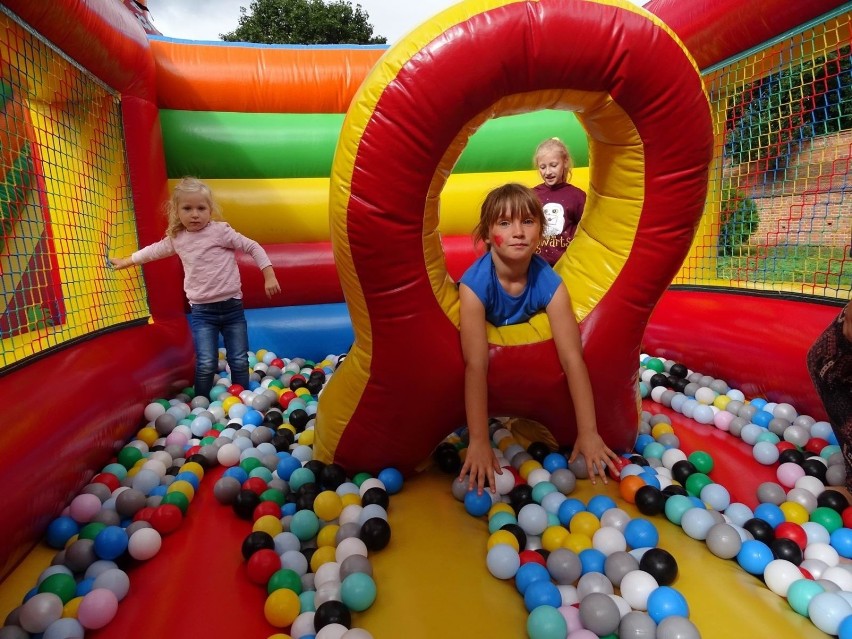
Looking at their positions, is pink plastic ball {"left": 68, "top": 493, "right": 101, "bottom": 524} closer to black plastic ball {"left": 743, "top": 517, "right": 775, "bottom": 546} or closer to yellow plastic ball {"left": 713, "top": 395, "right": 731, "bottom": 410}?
black plastic ball {"left": 743, "top": 517, "right": 775, "bottom": 546}

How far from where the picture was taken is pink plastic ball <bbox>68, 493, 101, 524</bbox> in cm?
153

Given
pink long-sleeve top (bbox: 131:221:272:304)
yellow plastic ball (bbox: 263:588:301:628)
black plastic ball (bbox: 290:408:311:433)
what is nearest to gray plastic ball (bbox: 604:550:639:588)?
yellow plastic ball (bbox: 263:588:301:628)

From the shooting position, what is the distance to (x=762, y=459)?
1.84m

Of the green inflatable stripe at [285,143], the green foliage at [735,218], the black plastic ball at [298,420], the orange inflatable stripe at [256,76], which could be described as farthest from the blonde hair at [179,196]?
the green foliage at [735,218]

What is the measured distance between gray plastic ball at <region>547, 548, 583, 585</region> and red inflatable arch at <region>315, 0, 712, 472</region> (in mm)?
490

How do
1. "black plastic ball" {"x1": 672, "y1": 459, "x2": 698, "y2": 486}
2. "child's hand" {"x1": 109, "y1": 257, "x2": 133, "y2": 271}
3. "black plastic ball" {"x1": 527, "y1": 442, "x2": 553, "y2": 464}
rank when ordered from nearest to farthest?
"black plastic ball" {"x1": 672, "y1": 459, "x2": 698, "y2": 486}, "black plastic ball" {"x1": 527, "y1": 442, "x2": 553, "y2": 464}, "child's hand" {"x1": 109, "y1": 257, "x2": 133, "y2": 271}

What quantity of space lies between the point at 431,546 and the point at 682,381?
5.28ft

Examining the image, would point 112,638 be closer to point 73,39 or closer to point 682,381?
point 73,39

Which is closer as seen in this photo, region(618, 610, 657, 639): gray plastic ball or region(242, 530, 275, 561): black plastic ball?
region(618, 610, 657, 639): gray plastic ball

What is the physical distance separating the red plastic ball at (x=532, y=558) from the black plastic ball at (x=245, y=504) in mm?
755

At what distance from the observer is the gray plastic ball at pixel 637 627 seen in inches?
41.4

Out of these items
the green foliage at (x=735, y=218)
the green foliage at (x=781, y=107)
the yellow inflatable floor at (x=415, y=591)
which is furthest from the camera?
the green foliage at (x=735, y=218)

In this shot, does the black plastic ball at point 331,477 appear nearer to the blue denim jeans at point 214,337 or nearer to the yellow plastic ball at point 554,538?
the yellow plastic ball at point 554,538

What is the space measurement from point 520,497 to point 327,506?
54 centimetres
